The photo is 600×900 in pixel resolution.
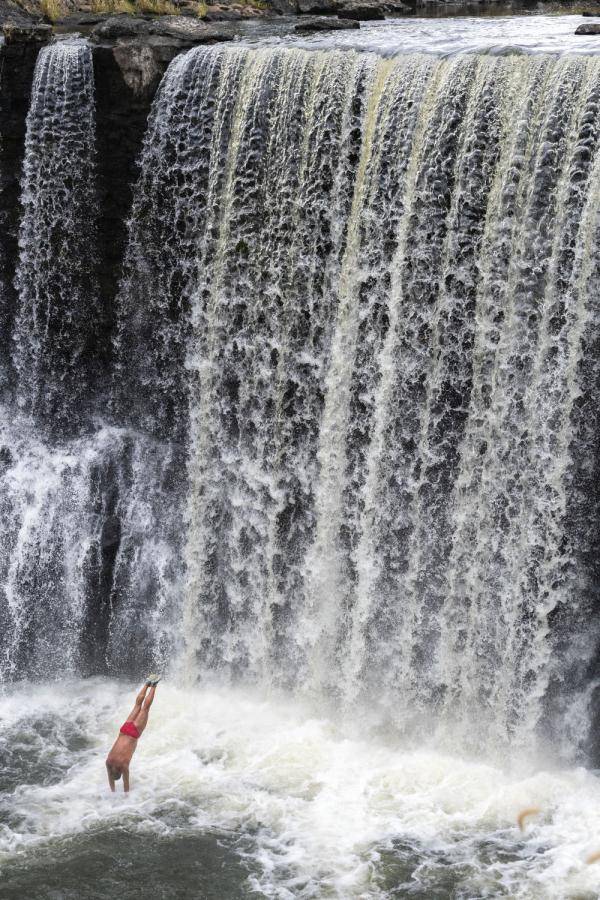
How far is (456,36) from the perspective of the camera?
1692 centimetres

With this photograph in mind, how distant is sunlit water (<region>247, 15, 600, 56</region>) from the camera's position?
49.5ft

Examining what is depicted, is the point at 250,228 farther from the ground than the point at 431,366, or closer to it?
farther from the ground

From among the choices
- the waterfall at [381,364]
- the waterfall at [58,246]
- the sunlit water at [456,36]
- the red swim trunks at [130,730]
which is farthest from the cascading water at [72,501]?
the sunlit water at [456,36]

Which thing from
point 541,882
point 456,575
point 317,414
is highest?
point 317,414

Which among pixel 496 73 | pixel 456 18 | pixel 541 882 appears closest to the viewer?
pixel 541 882

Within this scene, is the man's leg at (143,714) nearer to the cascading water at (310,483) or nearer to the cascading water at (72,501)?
the cascading water at (310,483)

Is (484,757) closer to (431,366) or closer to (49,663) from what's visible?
(431,366)

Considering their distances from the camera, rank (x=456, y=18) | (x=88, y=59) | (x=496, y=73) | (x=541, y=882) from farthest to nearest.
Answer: (x=456, y=18)
(x=88, y=59)
(x=496, y=73)
(x=541, y=882)

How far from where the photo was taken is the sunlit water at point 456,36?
15094mm

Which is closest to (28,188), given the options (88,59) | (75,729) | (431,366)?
(88,59)

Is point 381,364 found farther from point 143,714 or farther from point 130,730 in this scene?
point 130,730

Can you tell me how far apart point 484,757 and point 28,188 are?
28.3 feet

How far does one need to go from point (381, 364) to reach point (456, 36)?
6315mm

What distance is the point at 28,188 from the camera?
1470 cm
